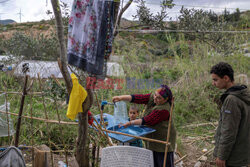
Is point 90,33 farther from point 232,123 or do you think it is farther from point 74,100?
point 232,123

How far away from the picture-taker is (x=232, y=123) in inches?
77.2

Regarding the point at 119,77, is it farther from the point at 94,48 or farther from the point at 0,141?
the point at 94,48

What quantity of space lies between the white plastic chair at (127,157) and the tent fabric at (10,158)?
2.54ft

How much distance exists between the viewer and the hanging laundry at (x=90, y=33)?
200cm

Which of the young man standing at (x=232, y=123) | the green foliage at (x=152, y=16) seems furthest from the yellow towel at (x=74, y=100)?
the green foliage at (x=152, y=16)

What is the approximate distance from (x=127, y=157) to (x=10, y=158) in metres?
1.08

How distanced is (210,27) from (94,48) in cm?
273

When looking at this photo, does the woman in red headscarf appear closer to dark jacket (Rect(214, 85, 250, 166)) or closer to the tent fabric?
dark jacket (Rect(214, 85, 250, 166))

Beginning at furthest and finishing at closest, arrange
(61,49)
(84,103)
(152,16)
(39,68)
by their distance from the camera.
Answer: (39,68) → (152,16) → (84,103) → (61,49)

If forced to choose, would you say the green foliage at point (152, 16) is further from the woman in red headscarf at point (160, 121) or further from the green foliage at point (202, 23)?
the woman in red headscarf at point (160, 121)

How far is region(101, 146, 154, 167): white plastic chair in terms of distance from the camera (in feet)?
6.99

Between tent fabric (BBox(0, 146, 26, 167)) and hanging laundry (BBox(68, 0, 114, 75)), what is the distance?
38.0 inches

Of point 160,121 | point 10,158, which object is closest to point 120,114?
point 160,121

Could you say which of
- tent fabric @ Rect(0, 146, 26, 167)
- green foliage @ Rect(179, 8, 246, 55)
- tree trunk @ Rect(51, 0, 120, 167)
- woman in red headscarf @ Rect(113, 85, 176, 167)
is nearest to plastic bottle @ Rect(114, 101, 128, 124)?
woman in red headscarf @ Rect(113, 85, 176, 167)
